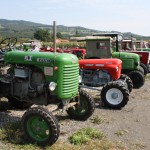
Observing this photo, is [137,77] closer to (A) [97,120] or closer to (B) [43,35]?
(A) [97,120]

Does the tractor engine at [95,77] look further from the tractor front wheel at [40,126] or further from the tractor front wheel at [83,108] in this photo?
the tractor front wheel at [40,126]

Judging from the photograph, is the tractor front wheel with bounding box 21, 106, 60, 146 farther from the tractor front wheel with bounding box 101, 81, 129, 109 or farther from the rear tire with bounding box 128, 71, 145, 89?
the rear tire with bounding box 128, 71, 145, 89

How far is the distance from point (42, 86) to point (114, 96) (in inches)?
122

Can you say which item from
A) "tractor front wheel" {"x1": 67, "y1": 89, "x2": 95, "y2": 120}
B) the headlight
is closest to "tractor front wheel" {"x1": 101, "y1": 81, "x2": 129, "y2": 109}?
"tractor front wheel" {"x1": 67, "y1": 89, "x2": 95, "y2": 120}

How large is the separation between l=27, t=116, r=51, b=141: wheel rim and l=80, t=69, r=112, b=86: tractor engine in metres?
4.38

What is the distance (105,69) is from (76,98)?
2.95 metres

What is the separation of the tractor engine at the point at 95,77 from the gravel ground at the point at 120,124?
2.74ft

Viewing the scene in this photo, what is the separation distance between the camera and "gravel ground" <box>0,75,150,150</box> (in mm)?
5934

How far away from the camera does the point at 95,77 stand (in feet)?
32.0

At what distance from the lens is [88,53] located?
46.6 feet

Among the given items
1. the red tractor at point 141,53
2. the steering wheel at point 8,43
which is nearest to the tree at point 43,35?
the red tractor at point 141,53

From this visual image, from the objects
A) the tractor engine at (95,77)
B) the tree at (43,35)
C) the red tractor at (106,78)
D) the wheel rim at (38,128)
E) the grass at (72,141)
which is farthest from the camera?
the tree at (43,35)

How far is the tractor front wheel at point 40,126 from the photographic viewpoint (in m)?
5.32

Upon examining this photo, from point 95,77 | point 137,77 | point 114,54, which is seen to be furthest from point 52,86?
point 114,54
